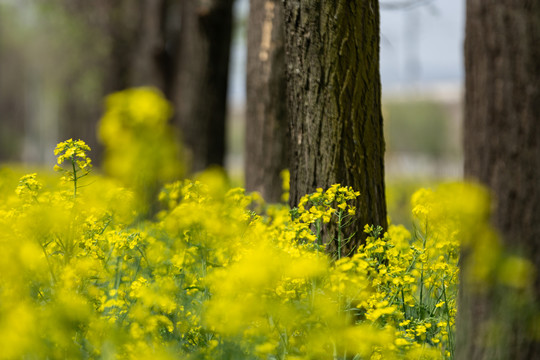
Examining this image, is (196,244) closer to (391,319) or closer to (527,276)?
(391,319)

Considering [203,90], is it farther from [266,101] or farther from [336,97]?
[336,97]

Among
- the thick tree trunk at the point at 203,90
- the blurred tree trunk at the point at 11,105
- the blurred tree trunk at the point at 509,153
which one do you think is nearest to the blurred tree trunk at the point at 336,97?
the blurred tree trunk at the point at 509,153

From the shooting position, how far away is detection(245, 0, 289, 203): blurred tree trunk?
20.3 ft

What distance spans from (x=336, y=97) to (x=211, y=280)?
133cm

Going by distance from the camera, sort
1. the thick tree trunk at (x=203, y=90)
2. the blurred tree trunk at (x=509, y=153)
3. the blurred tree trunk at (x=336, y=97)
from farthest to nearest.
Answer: the thick tree trunk at (x=203, y=90), the blurred tree trunk at (x=336, y=97), the blurred tree trunk at (x=509, y=153)

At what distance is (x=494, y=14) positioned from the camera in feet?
10.2

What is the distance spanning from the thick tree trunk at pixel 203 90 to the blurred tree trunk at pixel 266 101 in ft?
7.00

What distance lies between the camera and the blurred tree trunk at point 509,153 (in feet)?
10.0

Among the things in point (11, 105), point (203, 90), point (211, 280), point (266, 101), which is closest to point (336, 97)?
point (211, 280)

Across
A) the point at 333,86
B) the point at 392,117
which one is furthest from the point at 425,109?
the point at 333,86

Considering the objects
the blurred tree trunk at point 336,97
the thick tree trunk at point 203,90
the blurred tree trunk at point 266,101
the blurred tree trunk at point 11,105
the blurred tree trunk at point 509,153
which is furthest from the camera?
the blurred tree trunk at point 11,105

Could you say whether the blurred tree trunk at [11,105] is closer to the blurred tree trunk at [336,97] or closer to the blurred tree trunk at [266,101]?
the blurred tree trunk at [266,101]

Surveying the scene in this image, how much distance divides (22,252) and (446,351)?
2181mm

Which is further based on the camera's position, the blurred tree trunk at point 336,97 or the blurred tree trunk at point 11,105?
the blurred tree trunk at point 11,105
